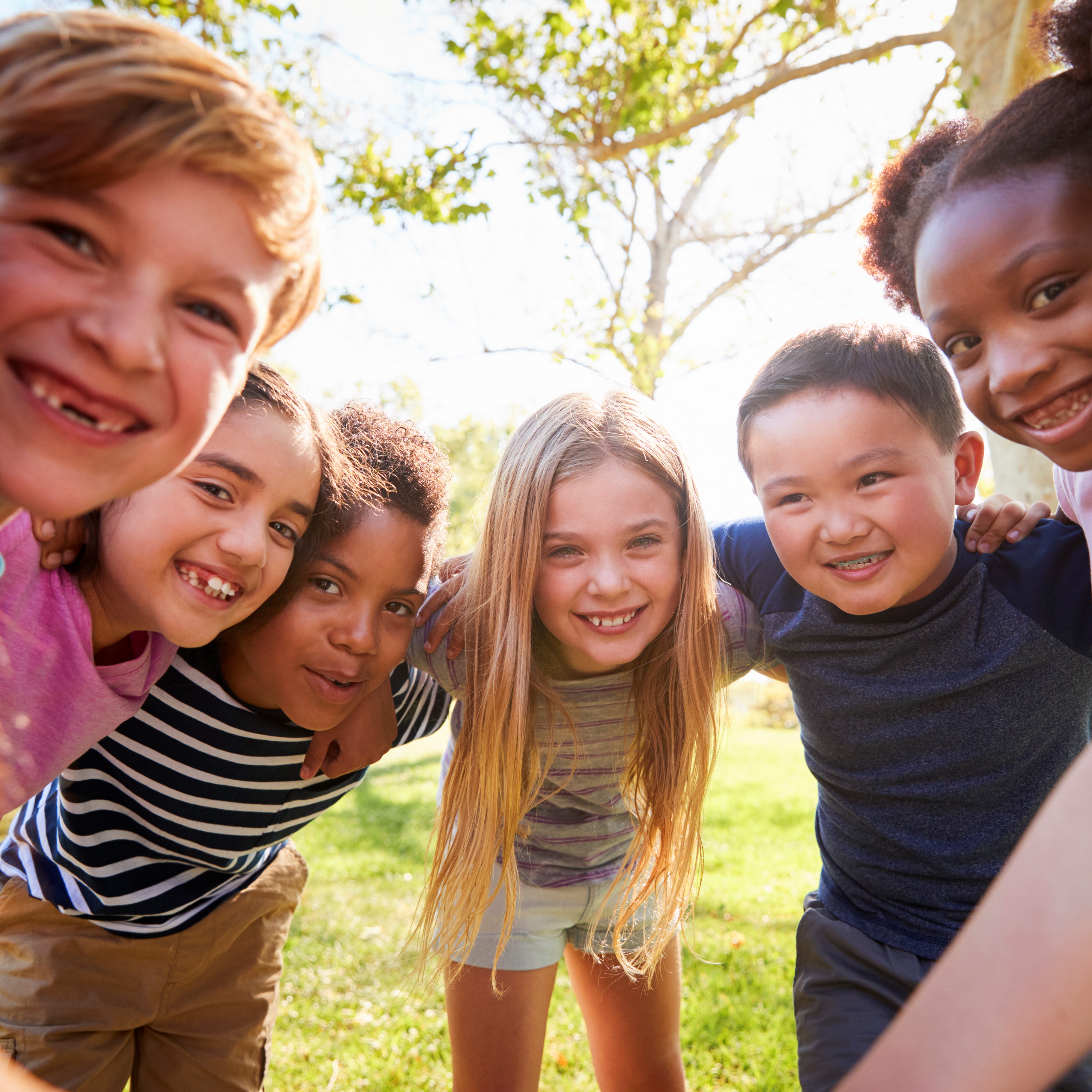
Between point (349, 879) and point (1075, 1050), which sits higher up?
point (1075, 1050)

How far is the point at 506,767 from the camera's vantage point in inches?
106

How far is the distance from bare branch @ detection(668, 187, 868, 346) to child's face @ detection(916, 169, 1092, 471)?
331 inches

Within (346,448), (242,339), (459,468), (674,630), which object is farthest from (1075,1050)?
(459,468)

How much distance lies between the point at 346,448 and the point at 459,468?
2350 centimetres

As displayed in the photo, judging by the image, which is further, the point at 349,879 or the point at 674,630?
the point at 349,879

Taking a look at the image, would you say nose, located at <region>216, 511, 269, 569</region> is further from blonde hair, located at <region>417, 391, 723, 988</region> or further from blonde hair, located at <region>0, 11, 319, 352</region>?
blonde hair, located at <region>0, 11, 319, 352</region>

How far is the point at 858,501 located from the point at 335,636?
59.8 inches

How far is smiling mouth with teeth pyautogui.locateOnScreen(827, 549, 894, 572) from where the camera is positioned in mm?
2320

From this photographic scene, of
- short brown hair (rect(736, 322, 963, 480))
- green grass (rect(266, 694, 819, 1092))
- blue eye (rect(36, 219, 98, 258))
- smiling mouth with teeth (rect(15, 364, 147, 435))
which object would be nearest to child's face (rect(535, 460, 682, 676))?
short brown hair (rect(736, 322, 963, 480))

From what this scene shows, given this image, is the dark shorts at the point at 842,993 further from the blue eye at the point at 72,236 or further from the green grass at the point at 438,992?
the blue eye at the point at 72,236

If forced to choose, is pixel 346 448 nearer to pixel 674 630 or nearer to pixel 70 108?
pixel 674 630

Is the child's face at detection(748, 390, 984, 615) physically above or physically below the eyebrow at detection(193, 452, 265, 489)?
above

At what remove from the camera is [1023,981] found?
71 centimetres

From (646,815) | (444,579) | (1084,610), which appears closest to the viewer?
(1084,610)
